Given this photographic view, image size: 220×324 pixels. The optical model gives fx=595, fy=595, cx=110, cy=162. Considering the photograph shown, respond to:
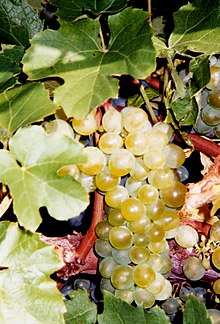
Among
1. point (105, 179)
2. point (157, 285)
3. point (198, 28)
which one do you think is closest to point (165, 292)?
point (157, 285)

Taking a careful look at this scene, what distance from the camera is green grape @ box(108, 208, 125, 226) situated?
3.23 feet

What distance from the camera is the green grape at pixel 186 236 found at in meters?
1.04

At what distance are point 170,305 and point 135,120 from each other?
366mm

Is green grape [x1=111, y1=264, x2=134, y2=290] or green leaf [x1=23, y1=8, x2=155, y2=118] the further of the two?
green grape [x1=111, y1=264, x2=134, y2=290]

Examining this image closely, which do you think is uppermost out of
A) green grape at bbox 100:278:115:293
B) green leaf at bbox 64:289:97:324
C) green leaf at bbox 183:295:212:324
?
green grape at bbox 100:278:115:293

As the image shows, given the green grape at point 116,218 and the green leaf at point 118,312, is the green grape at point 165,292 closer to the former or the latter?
the green leaf at point 118,312

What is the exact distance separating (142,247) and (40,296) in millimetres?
190

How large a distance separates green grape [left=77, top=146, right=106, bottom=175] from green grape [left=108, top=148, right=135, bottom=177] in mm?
15

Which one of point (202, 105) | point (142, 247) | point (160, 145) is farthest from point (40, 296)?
point (202, 105)

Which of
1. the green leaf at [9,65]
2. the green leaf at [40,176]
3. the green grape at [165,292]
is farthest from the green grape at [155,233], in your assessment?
the green leaf at [9,65]

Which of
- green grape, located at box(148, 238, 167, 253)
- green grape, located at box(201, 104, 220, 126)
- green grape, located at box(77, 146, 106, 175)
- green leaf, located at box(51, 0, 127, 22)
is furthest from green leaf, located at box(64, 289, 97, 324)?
green leaf, located at box(51, 0, 127, 22)

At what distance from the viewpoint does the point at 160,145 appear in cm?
97

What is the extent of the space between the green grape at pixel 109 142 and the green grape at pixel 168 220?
15cm

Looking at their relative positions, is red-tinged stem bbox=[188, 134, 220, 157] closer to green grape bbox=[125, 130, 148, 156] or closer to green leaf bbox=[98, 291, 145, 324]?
green grape bbox=[125, 130, 148, 156]
